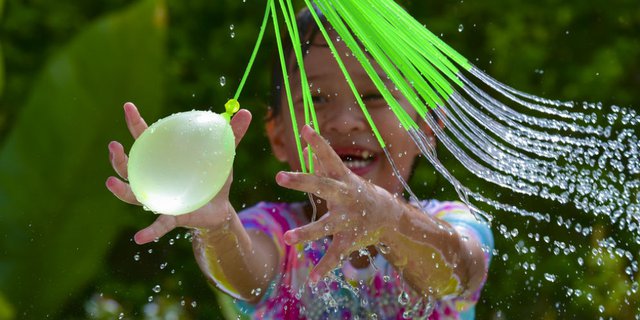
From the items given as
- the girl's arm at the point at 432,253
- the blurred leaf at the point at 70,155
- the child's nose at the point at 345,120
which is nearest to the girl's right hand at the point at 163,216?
the girl's arm at the point at 432,253

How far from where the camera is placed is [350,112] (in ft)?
6.99

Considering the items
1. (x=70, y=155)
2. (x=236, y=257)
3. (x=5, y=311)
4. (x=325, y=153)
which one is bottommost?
(x=5, y=311)

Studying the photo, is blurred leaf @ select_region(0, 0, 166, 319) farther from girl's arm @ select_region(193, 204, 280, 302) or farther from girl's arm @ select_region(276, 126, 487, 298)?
girl's arm @ select_region(276, 126, 487, 298)

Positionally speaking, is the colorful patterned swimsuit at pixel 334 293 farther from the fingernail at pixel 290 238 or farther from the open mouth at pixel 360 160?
the fingernail at pixel 290 238

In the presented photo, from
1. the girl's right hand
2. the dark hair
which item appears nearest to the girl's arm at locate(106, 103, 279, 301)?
the girl's right hand

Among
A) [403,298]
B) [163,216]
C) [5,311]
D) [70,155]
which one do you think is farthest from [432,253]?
[70,155]

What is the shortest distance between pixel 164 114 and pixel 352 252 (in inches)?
63.0

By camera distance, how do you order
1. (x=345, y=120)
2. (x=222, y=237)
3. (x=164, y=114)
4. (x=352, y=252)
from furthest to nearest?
(x=164, y=114) → (x=345, y=120) → (x=352, y=252) → (x=222, y=237)

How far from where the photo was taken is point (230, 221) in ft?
5.99

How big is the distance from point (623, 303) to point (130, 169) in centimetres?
239

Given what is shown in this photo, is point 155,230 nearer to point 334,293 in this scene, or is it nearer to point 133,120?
point 133,120

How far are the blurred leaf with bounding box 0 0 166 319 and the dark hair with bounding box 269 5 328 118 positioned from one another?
906 mm

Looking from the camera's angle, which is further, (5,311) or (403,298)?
(5,311)

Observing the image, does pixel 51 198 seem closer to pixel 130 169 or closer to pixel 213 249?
pixel 213 249
